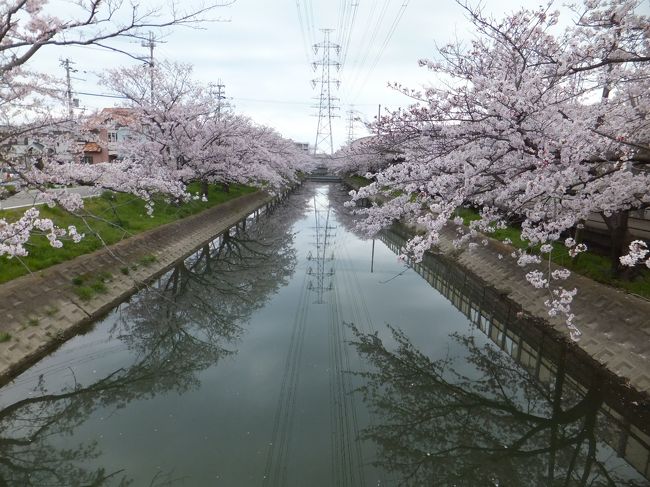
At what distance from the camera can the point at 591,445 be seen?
21.2 feet

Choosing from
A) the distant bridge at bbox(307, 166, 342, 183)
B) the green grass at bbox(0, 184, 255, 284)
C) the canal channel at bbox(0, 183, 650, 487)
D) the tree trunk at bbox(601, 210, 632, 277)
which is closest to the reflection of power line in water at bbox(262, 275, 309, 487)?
the canal channel at bbox(0, 183, 650, 487)

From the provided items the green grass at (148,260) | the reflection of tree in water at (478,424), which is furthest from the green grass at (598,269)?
the green grass at (148,260)

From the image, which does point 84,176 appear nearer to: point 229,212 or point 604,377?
point 604,377

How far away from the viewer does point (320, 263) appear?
56.1 ft

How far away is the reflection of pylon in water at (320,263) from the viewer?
13.8 metres

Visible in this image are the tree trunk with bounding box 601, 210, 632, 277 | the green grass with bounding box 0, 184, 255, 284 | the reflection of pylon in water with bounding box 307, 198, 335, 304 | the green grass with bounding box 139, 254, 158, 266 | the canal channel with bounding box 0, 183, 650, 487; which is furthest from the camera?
the reflection of pylon in water with bounding box 307, 198, 335, 304

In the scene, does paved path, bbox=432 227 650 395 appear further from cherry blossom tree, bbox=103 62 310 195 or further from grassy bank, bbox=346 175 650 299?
cherry blossom tree, bbox=103 62 310 195

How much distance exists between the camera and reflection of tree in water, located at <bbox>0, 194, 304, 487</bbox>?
5738mm

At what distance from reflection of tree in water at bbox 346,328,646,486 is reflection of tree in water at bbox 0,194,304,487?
10.7 feet

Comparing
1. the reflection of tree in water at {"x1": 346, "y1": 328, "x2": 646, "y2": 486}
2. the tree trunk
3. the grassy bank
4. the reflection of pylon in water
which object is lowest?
the reflection of tree in water at {"x1": 346, "y1": 328, "x2": 646, "y2": 486}

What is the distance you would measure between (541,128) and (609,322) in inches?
170

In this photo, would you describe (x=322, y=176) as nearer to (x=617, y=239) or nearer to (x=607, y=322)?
(x=617, y=239)

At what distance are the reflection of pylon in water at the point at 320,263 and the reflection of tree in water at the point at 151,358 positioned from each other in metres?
0.91

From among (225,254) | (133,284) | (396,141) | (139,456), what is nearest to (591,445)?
(396,141)
